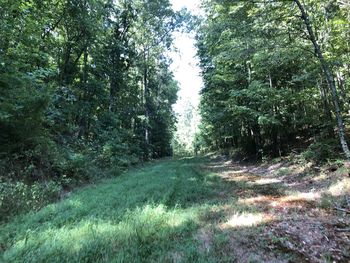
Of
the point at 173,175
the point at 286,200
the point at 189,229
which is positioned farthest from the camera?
the point at 173,175

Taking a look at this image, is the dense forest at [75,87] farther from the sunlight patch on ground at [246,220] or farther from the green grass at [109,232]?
the sunlight patch on ground at [246,220]

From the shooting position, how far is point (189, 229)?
495 cm

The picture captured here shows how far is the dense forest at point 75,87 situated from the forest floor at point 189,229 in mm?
1785

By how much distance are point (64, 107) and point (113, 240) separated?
11938 millimetres

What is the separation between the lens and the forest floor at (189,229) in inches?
152

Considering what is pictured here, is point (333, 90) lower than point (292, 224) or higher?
higher

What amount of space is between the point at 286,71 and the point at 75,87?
13369mm

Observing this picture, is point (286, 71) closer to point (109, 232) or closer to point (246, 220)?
point (246, 220)

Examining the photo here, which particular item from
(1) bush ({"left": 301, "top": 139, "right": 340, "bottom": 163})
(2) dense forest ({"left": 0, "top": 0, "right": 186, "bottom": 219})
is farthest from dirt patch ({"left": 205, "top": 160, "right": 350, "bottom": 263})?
(2) dense forest ({"left": 0, "top": 0, "right": 186, "bottom": 219})

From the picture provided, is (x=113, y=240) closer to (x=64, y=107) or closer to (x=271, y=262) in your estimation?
(x=271, y=262)

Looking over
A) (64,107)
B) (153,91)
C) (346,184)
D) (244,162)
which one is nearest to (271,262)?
(346,184)

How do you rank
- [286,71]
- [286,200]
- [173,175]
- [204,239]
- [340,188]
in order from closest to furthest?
[204,239]
[286,200]
[340,188]
[173,175]
[286,71]

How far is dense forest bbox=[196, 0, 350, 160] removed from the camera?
923cm

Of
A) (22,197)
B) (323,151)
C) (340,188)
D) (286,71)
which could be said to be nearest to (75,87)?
(22,197)
